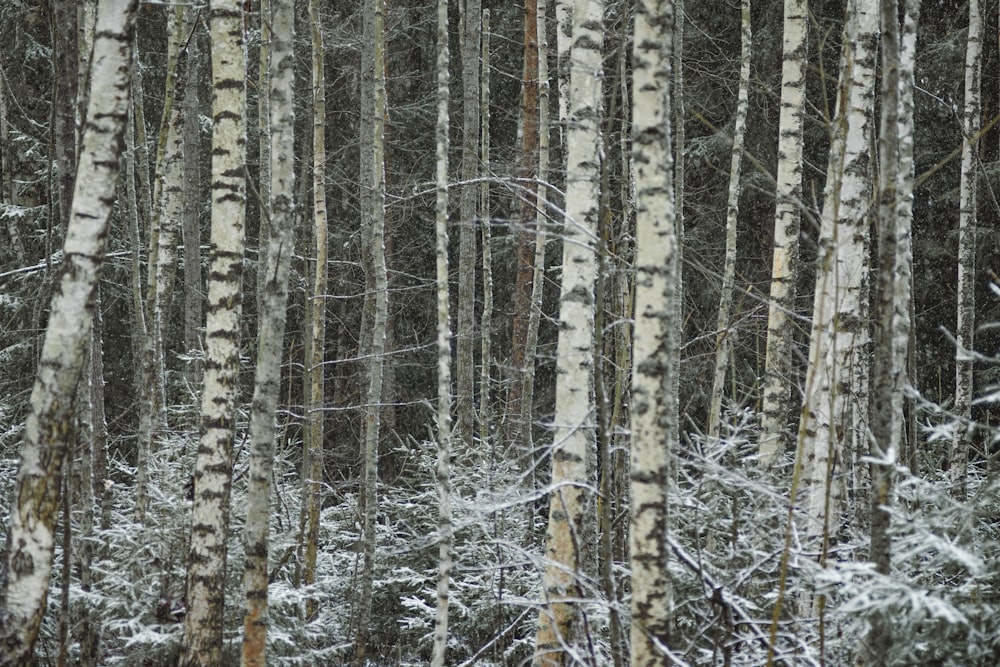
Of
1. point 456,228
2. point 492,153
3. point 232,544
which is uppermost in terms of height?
point 492,153

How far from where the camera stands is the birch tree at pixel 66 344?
4676 mm

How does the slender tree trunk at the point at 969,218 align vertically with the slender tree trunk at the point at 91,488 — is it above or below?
above

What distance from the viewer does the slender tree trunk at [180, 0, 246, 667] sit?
580 cm

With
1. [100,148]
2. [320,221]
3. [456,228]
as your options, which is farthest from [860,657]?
[456,228]

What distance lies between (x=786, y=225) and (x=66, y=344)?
5.70m

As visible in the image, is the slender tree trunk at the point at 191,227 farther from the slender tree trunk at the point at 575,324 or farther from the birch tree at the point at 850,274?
the birch tree at the point at 850,274

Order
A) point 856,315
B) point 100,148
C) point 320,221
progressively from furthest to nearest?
1. point 320,221
2. point 856,315
3. point 100,148

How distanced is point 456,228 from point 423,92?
3323mm

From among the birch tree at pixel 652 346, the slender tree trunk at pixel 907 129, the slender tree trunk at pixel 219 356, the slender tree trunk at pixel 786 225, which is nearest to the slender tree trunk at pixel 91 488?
the slender tree trunk at pixel 219 356

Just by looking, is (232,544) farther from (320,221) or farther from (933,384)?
(933,384)

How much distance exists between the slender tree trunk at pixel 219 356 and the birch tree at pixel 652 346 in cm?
320

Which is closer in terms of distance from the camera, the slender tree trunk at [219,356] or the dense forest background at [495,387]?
the dense forest background at [495,387]

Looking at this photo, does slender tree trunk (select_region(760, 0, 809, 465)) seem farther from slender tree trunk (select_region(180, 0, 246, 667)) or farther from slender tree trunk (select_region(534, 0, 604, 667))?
slender tree trunk (select_region(180, 0, 246, 667))

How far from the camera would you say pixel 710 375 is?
14586 mm
